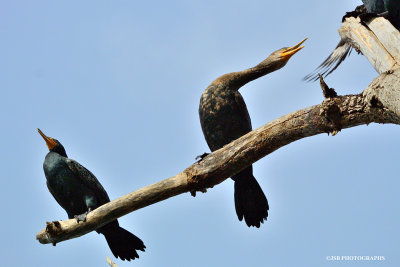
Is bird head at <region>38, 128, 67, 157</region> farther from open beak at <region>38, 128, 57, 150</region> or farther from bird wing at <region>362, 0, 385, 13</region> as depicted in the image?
bird wing at <region>362, 0, 385, 13</region>

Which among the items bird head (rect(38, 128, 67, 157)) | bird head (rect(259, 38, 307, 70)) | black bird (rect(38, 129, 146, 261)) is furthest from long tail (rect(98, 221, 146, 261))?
bird head (rect(259, 38, 307, 70))

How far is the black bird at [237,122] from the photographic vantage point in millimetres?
6070

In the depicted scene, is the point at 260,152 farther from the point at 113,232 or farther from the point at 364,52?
the point at 113,232

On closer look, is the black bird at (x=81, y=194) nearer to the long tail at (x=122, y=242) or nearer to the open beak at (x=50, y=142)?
the long tail at (x=122, y=242)

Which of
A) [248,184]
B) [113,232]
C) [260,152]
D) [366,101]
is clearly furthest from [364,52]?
[113,232]

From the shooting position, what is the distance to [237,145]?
4.63 m

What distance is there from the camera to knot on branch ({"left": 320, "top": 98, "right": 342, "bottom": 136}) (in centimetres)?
414

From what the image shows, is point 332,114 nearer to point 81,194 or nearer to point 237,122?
point 237,122

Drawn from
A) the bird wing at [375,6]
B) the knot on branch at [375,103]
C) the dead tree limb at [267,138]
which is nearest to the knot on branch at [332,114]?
the dead tree limb at [267,138]

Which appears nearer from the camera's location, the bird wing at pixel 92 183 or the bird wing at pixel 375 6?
the bird wing at pixel 375 6

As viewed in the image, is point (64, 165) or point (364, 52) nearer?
point (364, 52)

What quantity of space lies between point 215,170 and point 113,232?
1.94 metres

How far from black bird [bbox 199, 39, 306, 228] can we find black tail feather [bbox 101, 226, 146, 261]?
3.53ft

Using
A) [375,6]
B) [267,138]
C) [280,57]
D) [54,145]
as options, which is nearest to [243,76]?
[280,57]
